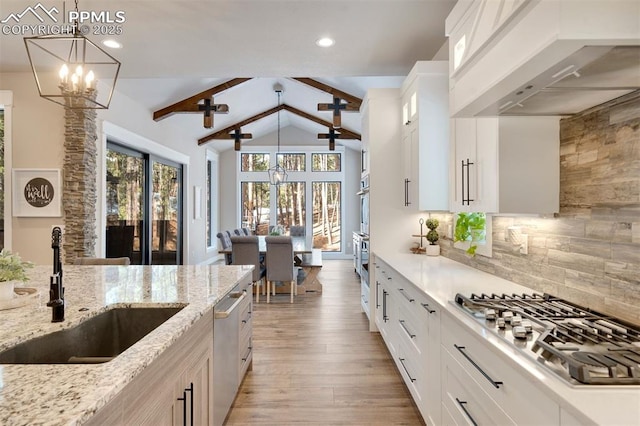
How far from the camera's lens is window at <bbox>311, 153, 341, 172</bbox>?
10258mm

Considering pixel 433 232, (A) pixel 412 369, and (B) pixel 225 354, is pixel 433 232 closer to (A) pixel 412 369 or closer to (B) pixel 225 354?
(A) pixel 412 369

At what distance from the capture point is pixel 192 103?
626 centimetres

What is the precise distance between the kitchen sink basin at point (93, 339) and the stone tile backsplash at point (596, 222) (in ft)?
6.50

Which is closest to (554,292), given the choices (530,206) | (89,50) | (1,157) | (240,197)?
(530,206)

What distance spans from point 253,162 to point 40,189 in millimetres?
6447

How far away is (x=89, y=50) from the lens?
3559 millimetres

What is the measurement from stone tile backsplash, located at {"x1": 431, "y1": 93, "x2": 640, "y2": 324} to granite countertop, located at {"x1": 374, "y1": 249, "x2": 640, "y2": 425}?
0.99 feet

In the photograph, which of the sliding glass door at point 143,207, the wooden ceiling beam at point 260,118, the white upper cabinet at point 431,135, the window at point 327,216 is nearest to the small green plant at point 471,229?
the white upper cabinet at point 431,135

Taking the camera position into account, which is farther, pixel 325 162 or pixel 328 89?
pixel 325 162

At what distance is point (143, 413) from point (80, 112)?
13.6 feet

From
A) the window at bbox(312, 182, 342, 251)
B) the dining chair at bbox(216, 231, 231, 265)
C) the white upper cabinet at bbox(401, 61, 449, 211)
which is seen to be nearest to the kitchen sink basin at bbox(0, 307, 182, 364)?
the white upper cabinet at bbox(401, 61, 449, 211)

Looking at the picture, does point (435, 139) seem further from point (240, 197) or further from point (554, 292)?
point (240, 197)

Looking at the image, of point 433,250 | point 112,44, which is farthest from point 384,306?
point 112,44

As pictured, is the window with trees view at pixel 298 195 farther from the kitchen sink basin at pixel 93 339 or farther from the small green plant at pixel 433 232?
the kitchen sink basin at pixel 93 339
